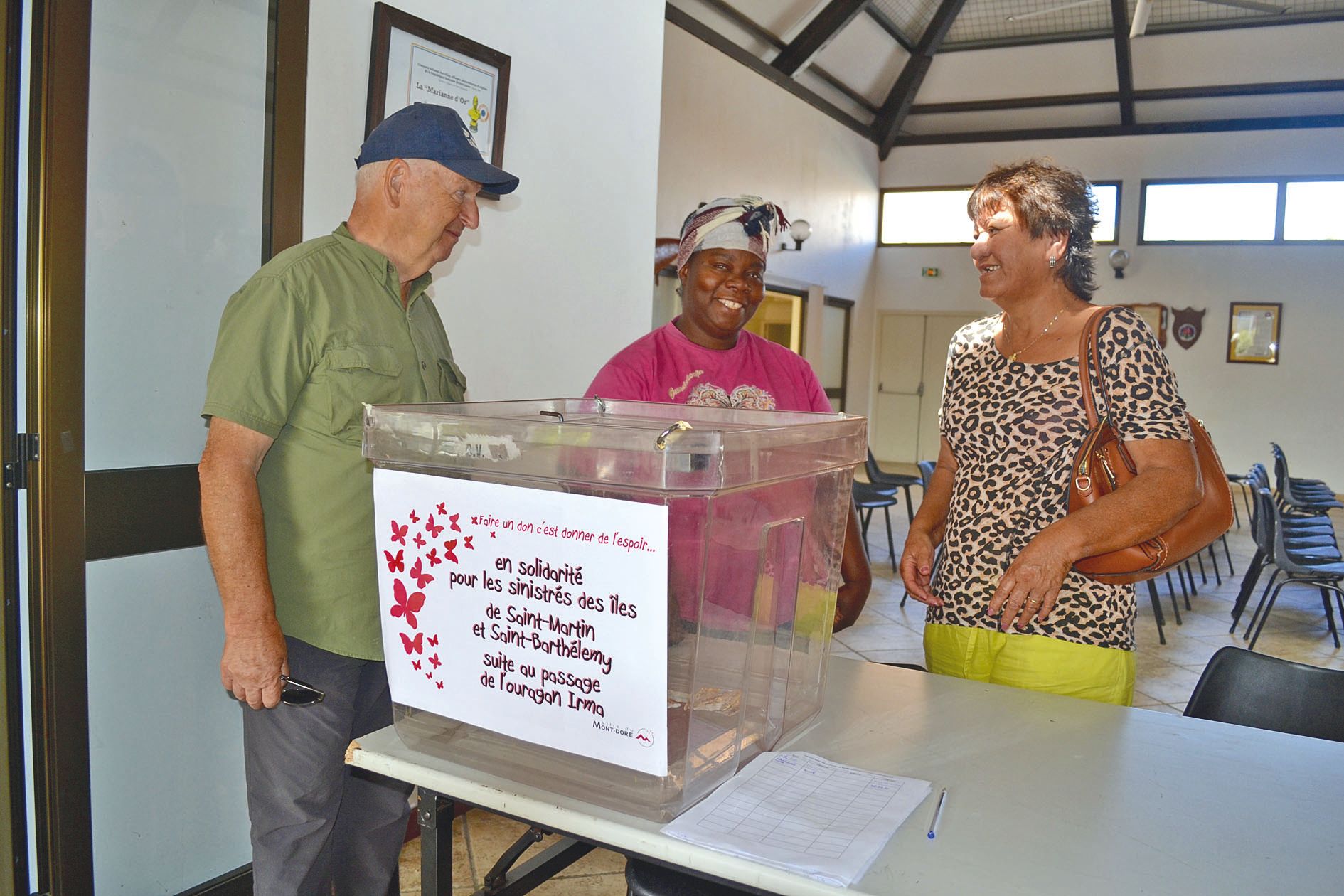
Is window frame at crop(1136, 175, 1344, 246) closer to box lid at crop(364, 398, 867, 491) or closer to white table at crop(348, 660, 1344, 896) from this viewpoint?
white table at crop(348, 660, 1344, 896)

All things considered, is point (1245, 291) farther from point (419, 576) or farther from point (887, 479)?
point (419, 576)

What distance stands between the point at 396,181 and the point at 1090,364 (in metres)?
1.14

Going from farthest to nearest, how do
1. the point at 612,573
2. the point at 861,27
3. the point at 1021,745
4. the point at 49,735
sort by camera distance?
the point at 861,27, the point at 49,735, the point at 1021,745, the point at 612,573

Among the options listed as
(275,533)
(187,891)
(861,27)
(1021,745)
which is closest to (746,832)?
(1021,745)

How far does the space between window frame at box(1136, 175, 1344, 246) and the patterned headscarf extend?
10682 millimetres

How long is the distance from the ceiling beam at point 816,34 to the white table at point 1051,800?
913 centimetres

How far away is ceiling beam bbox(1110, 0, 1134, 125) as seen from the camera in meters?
9.76

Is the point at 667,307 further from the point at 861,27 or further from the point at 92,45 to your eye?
the point at 92,45

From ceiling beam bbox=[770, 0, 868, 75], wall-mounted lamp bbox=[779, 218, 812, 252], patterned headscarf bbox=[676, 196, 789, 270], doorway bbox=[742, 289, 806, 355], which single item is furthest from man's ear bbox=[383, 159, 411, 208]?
doorway bbox=[742, 289, 806, 355]

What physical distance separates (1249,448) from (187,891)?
11478 millimetres

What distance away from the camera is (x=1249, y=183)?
1078 centimetres

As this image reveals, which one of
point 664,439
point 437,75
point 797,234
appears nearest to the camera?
point 664,439

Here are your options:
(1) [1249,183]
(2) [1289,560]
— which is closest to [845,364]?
(1) [1249,183]

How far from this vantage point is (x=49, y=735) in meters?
1.76
